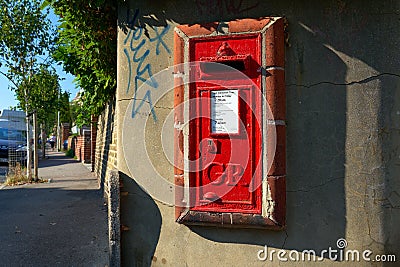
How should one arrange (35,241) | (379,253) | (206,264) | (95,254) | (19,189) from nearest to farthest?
(379,253) → (206,264) → (95,254) → (35,241) → (19,189)

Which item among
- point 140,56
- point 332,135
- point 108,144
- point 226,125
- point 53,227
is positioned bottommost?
point 53,227

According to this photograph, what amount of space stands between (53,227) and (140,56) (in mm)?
3407

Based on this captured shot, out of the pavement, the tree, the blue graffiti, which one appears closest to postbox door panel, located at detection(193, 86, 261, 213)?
the blue graffiti

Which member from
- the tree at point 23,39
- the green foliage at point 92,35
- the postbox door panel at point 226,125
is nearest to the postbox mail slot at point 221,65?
the postbox door panel at point 226,125

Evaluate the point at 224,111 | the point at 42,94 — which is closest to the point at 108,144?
the point at 224,111

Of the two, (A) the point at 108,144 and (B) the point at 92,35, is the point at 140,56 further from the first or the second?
(A) the point at 108,144

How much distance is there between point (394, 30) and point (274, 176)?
1762mm

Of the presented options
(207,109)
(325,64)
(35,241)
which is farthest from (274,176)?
(35,241)

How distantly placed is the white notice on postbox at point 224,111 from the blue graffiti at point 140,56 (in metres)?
0.67

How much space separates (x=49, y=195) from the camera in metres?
8.72

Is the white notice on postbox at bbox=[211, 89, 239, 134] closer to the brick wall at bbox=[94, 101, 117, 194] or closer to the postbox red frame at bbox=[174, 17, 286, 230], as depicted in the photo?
the postbox red frame at bbox=[174, 17, 286, 230]

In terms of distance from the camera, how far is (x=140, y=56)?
401cm

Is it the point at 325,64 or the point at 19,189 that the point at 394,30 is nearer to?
the point at 325,64

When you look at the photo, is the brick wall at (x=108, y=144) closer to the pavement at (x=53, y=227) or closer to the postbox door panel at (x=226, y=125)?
the pavement at (x=53, y=227)
